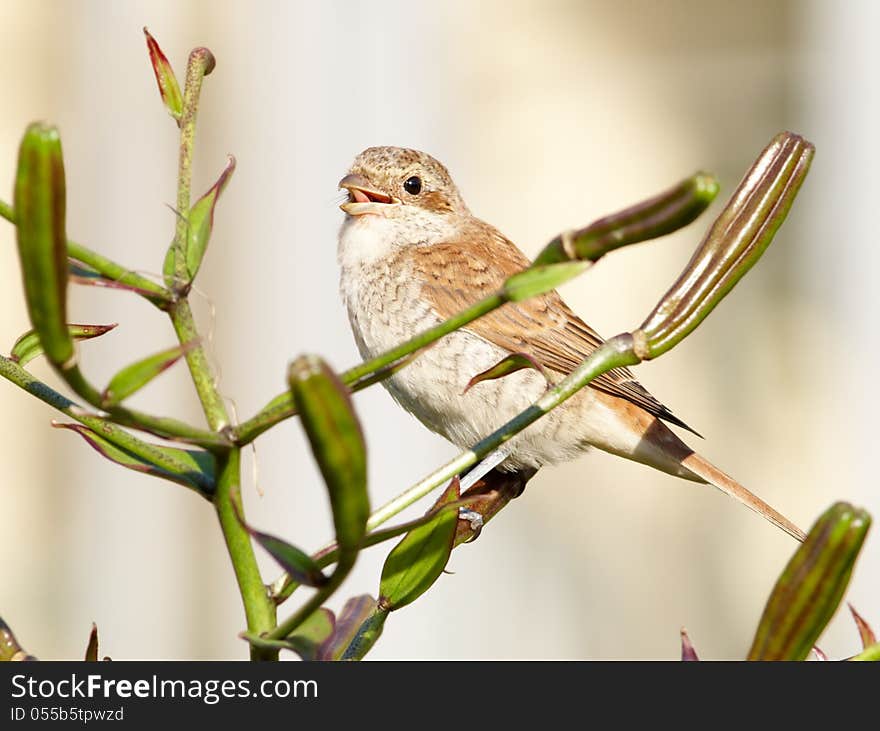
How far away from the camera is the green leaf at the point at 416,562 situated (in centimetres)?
98

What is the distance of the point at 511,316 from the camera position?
10.4ft

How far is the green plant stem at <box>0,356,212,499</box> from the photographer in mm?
865

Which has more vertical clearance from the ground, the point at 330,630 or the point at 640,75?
the point at 640,75

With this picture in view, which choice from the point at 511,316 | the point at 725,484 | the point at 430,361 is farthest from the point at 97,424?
the point at 511,316

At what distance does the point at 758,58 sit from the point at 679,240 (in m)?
1.15

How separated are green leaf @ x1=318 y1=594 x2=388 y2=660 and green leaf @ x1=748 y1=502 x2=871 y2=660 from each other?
0.31 meters

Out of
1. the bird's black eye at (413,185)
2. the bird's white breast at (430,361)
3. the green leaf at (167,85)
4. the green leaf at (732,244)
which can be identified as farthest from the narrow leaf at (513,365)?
the bird's black eye at (413,185)

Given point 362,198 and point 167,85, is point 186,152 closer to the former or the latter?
point 167,85

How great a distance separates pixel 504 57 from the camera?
6.25 meters

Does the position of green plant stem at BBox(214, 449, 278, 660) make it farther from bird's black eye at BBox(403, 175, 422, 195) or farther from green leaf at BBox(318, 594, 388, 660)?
bird's black eye at BBox(403, 175, 422, 195)

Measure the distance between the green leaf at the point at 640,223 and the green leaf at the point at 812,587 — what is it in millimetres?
203

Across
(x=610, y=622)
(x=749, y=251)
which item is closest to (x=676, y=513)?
(x=610, y=622)

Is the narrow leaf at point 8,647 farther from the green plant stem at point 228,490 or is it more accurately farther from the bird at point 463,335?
the bird at point 463,335

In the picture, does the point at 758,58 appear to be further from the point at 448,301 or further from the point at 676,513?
the point at 448,301
